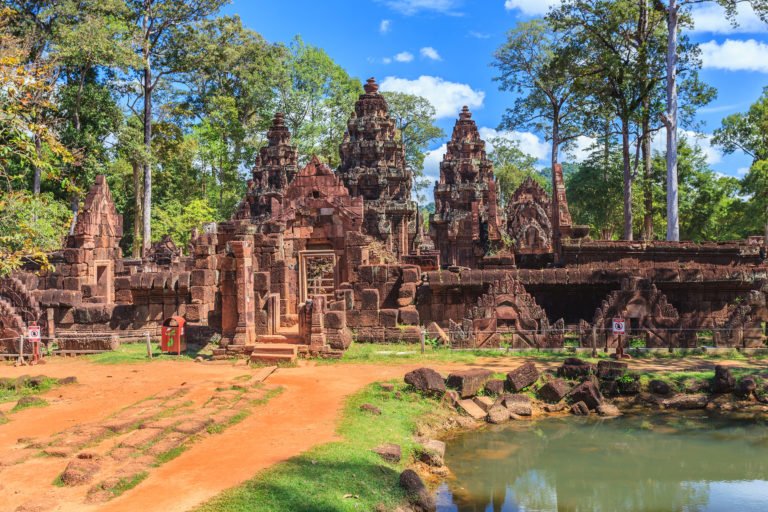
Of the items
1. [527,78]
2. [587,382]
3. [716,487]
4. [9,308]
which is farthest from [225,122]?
[716,487]

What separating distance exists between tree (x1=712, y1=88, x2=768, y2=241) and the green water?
26177 mm

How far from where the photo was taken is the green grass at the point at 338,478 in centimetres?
587

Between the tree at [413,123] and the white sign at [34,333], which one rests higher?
the tree at [413,123]

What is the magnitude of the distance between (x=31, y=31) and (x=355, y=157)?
17.8m

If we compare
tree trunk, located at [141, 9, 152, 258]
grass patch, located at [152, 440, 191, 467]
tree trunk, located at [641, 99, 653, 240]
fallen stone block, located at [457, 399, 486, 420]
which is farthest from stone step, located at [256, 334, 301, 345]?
tree trunk, located at [641, 99, 653, 240]

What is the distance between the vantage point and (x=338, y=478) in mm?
6547

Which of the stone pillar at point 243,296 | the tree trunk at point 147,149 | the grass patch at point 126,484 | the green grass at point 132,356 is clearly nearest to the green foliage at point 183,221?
the tree trunk at point 147,149

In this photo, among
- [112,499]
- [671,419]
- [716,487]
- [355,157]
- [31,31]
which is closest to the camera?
[112,499]

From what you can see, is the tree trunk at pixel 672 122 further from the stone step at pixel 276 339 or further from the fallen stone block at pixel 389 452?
the fallen stone block at pixel 389 452

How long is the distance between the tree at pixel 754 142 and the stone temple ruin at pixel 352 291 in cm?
1400

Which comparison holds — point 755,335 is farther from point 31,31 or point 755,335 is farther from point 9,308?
point 31,31

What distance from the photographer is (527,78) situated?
129 ft

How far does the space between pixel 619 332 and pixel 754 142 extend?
2876 centimetres

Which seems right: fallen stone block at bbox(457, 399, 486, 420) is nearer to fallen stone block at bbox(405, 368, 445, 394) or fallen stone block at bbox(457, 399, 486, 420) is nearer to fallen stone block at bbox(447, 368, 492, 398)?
fallen stone block at bbox(447, 368, 492, 398)
